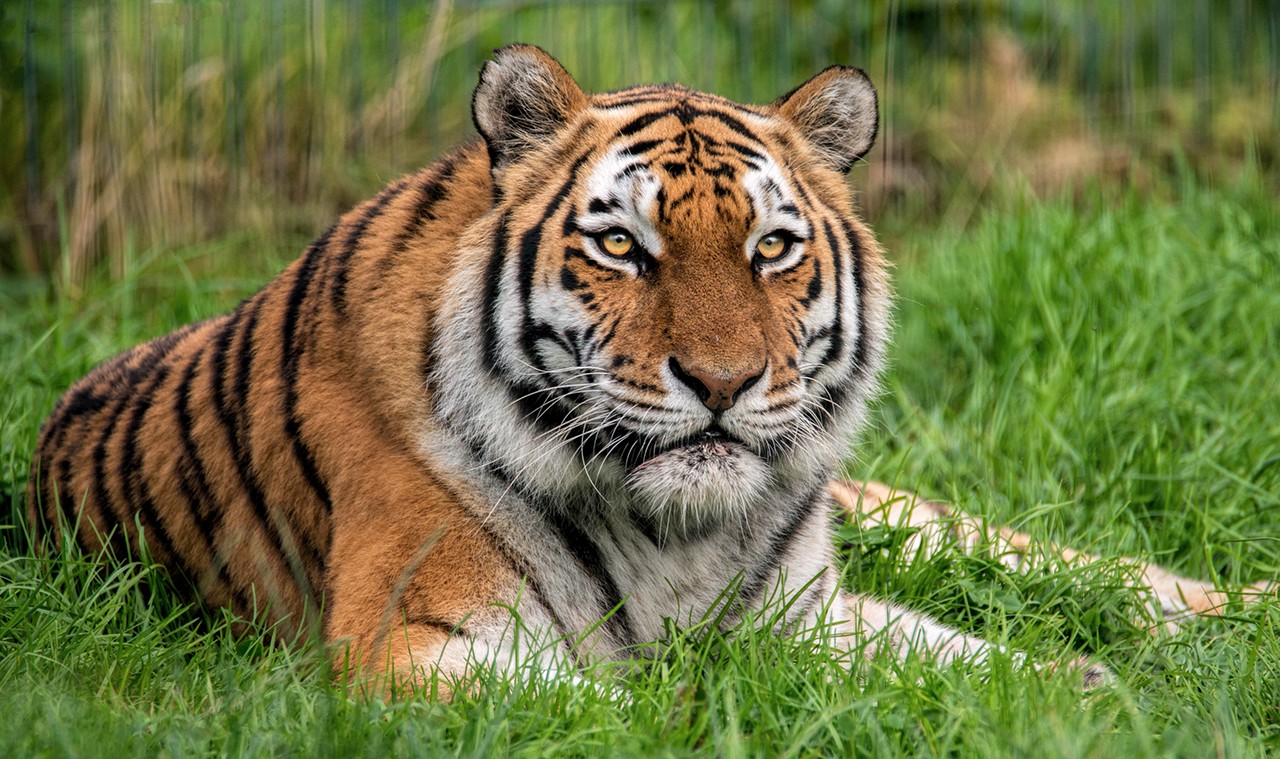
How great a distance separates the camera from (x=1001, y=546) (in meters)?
3.42

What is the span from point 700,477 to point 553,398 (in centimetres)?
33

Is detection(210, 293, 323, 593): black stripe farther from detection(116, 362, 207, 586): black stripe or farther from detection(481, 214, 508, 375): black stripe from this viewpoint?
detection(481, 214, 508, 375): black stripe

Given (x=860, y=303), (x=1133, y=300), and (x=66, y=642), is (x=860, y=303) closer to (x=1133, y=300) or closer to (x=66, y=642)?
(x=66, y=642)

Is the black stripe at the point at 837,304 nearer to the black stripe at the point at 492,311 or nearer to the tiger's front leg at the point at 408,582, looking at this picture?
the black stripe at the point at 492,311

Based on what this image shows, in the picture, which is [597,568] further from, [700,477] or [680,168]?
[680,168]

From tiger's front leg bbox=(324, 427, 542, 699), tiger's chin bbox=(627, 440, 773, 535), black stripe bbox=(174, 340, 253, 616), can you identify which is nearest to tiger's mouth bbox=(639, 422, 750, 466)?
tiger's chin bbox=(627, 440, 773, 535)

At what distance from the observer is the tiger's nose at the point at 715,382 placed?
238cm

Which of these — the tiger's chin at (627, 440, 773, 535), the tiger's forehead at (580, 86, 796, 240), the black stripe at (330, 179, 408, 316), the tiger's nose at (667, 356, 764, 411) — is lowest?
the tiger's chin at (627, 440, 773, 535)

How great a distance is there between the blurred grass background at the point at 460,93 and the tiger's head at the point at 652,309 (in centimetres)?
281

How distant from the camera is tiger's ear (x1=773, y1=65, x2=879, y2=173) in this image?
9.53 ft

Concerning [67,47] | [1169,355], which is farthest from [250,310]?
[67,47]

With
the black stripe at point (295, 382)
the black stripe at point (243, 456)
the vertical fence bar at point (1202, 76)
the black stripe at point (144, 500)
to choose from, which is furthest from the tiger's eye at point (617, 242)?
the vertical fence bar at point (1202, 76)

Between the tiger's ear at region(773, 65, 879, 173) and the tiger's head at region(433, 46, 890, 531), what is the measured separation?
0.03 meters

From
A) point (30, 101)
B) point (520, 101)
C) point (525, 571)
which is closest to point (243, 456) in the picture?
point (525, 571)
